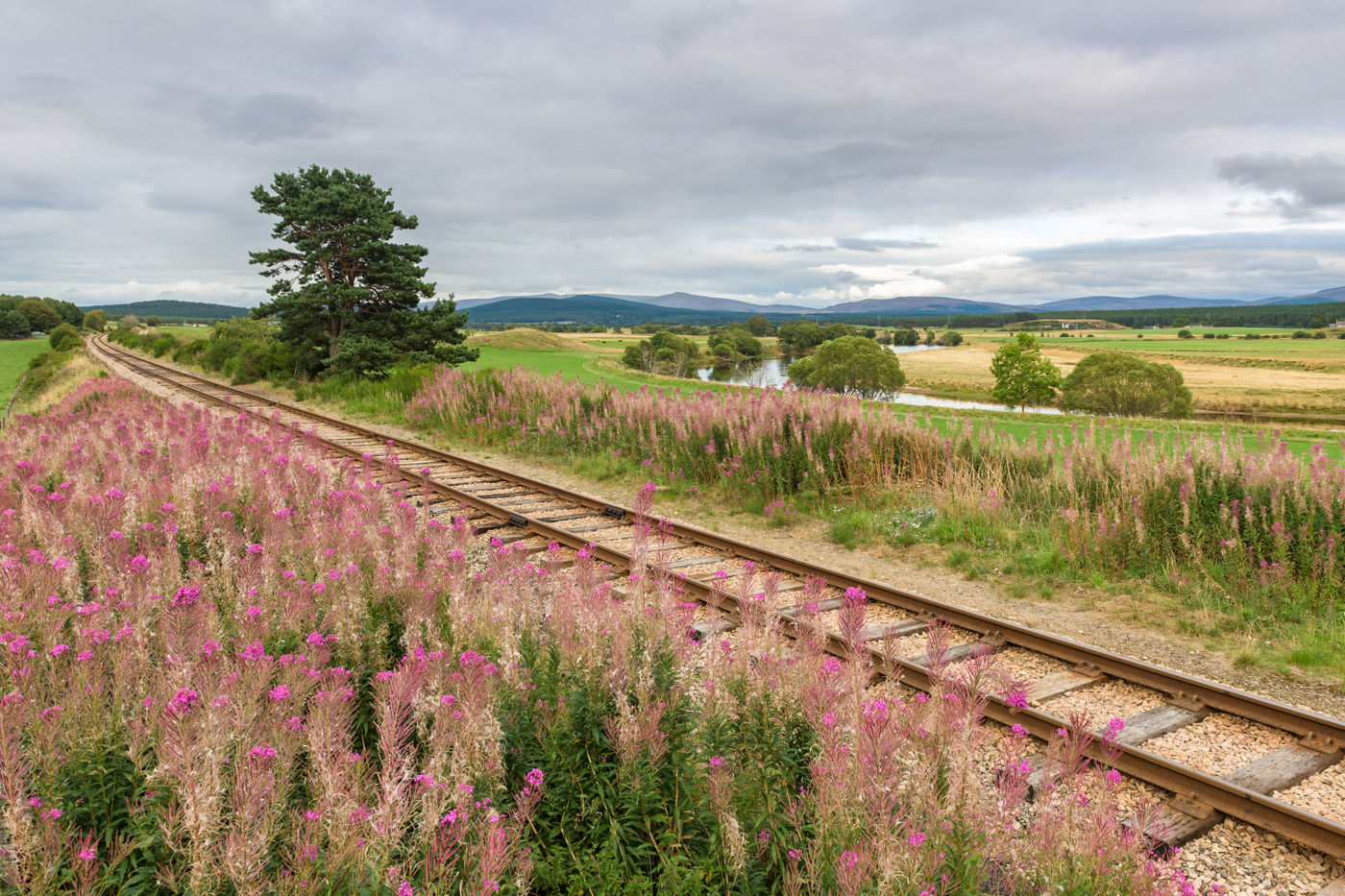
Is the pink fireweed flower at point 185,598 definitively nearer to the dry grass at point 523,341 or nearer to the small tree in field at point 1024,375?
the small tree in field at point 1024,375

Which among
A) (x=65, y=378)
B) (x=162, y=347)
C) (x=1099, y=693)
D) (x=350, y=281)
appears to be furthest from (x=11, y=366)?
(x=1099, y=693)

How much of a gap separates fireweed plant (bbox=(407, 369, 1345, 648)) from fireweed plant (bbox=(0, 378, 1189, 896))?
4.97 m


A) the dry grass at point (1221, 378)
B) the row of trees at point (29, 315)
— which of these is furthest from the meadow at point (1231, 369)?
the row of trees at point (29, 315)

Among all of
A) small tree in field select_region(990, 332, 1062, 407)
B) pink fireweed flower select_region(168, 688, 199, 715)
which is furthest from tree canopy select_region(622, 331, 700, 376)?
pink fireweed flower select_region(168, 688, 199, 715)

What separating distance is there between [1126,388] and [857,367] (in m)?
22.1

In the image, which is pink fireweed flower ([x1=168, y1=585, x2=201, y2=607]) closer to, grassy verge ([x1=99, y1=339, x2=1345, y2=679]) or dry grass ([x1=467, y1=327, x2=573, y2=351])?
grassy verge ([x1=99, y1=339, x2=1345, y2=679])

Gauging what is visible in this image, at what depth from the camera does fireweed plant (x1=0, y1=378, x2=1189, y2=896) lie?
2.19 meters

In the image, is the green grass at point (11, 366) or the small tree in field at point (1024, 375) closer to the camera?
the green grass at point (11, 366)

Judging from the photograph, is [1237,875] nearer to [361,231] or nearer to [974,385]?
[361,231]

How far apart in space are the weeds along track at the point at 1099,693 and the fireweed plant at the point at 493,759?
372mm

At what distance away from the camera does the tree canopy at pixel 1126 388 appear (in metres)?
49.1

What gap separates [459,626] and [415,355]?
81.2ft

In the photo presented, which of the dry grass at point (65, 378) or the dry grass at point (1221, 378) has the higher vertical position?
the dry grass at point (65, 378)

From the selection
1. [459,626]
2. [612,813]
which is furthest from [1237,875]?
[459,626]
